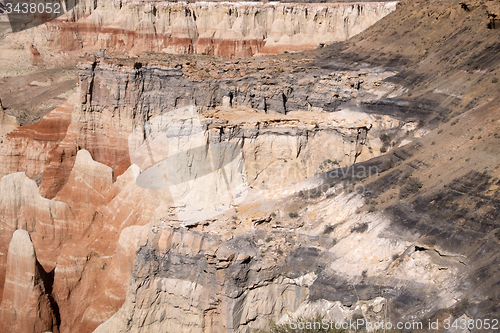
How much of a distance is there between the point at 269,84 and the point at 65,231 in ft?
54.5

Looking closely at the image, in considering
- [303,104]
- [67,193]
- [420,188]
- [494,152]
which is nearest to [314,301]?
[420,188]

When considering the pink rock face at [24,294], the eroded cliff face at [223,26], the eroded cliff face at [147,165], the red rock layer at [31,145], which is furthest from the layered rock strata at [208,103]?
the eroded cliff face at [223,26]

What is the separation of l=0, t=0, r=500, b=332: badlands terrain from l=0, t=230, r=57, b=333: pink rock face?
0.08m

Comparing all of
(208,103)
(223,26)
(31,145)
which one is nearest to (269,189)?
(208,103)

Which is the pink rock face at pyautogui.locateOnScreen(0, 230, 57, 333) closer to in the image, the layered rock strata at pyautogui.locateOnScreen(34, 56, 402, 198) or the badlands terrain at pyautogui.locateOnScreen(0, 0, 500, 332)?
the badlands terrain at pyautogui.locateOnScreen(0, 0, 500, 332)

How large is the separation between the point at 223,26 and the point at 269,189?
129ft

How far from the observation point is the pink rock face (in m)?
22.8

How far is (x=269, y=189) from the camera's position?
25.3m

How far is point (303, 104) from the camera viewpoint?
30.7m

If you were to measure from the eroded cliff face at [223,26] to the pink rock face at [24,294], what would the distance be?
133 ft

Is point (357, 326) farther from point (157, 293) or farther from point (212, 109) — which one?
point (212, 109)

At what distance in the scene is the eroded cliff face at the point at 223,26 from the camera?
5606 cm

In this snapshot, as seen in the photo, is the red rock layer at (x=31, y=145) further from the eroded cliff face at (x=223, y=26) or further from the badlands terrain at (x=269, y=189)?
the eroded cliff face at (x=223, y=26)

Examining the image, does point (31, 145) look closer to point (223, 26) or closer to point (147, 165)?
point (147, 165)
